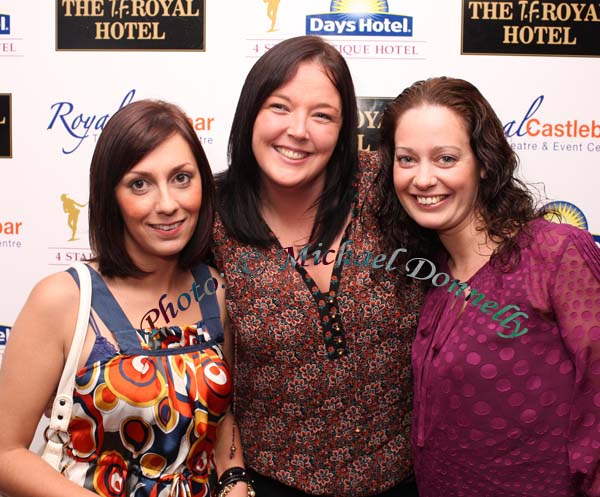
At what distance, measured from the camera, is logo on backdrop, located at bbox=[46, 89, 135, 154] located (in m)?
2.13

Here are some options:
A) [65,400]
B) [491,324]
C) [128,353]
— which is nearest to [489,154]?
[491,324]

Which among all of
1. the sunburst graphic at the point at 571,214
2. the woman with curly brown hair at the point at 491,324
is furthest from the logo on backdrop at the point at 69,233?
the sunburst graphic at the point at 571,214

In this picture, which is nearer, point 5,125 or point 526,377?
point 526,377

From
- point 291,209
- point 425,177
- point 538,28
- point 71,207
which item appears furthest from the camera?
point 71,207

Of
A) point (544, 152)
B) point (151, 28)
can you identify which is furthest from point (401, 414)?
point (151, 28)

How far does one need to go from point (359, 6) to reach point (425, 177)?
1068 mm

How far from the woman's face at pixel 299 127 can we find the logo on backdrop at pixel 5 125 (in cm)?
117

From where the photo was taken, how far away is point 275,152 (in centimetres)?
140

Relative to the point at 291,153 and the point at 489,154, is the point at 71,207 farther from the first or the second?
the point at 489,154

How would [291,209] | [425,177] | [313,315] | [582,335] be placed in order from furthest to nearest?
[291,209]
[313,315]
[425,177]
[582,335]

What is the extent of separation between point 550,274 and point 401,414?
0.48 m

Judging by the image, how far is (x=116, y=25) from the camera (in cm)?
212

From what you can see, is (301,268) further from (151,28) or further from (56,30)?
(56,30)

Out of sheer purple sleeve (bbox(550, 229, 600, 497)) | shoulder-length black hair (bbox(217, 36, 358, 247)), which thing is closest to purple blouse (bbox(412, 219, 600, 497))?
sheer purple sleeve (bbox(550, 229, 600, 497))
